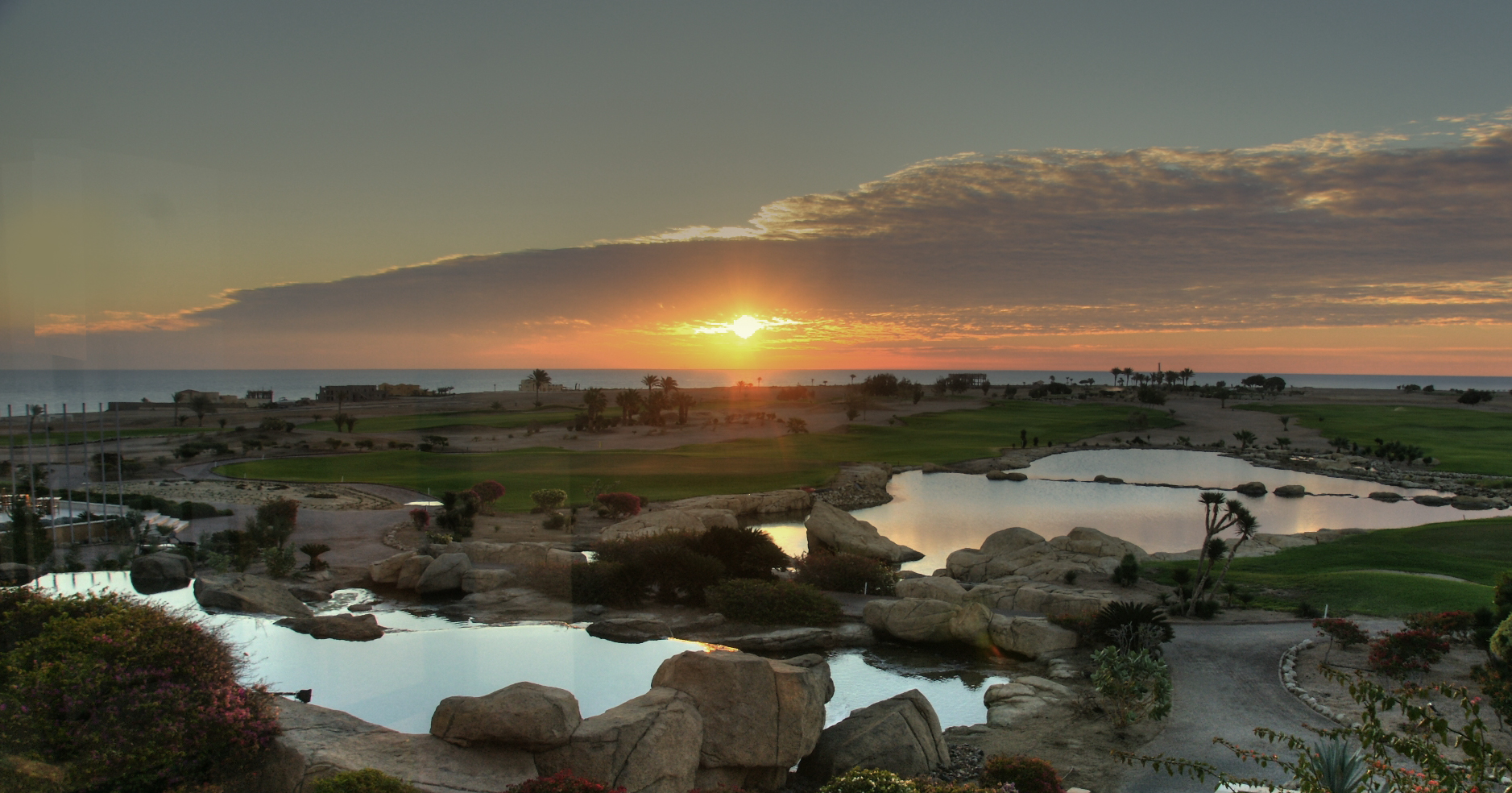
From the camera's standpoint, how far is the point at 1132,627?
57.6ft

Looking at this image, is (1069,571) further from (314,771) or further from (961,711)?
(314,771)

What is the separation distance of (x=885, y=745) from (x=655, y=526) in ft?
68.6

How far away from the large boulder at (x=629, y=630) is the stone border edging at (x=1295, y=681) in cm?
1396

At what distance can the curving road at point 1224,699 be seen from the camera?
12.1 metres

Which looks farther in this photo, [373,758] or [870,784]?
[373,758]

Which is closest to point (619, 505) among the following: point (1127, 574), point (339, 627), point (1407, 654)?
point (339, 627)

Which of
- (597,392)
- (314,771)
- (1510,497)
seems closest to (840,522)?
(314,771)

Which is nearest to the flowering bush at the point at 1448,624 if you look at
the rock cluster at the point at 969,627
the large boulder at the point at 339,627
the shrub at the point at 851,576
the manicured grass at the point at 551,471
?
Answer: the rock cluster at the point at 969,627

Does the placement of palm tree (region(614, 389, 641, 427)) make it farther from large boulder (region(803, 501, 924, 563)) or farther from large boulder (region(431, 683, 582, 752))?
large boulder (region(431, 683, 582, 752))

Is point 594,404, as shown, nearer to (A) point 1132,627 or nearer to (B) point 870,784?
(A) point 1132,627

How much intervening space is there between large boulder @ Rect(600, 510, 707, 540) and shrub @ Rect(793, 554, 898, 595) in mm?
5509

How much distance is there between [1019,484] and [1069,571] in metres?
38.5

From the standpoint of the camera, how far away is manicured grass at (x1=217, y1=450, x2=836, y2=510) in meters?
49.5

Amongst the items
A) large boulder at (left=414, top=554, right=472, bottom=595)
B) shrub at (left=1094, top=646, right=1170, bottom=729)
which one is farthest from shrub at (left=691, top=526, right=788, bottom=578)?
shrub at (left=1094, top=646, right=1170, bottom=729)
